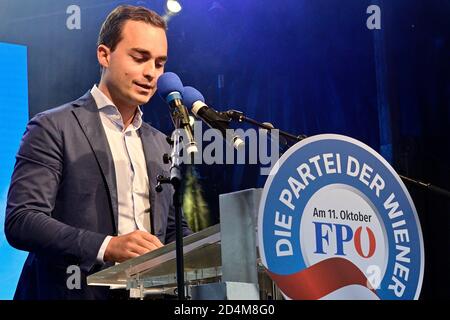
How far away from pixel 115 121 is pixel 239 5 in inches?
52.6

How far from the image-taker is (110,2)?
3.57m

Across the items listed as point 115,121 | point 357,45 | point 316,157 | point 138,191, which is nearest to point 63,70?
point 115,121

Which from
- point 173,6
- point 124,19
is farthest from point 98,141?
point 173,6

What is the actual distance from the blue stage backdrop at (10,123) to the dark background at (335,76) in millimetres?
643

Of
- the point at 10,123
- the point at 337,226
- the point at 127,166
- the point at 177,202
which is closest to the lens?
the point at 337,226

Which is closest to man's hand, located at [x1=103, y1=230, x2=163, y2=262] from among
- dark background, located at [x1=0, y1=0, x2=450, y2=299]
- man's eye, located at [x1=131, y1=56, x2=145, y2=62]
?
man's eye, located at [x1=131, y1=56, x2=145, y2=62]

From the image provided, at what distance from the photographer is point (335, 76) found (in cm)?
410

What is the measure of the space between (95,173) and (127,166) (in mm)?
144

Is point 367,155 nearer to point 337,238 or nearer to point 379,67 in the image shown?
point 337,238

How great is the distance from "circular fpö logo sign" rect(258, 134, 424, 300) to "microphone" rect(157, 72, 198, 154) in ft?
1.17

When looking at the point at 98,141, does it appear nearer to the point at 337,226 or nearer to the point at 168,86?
the point at 168,86

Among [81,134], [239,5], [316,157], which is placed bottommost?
[316,157]

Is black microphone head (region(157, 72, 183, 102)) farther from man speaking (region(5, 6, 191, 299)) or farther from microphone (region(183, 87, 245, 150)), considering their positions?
man speaking (region(5, 6, 191, 299))

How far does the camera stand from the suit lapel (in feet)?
9.06
